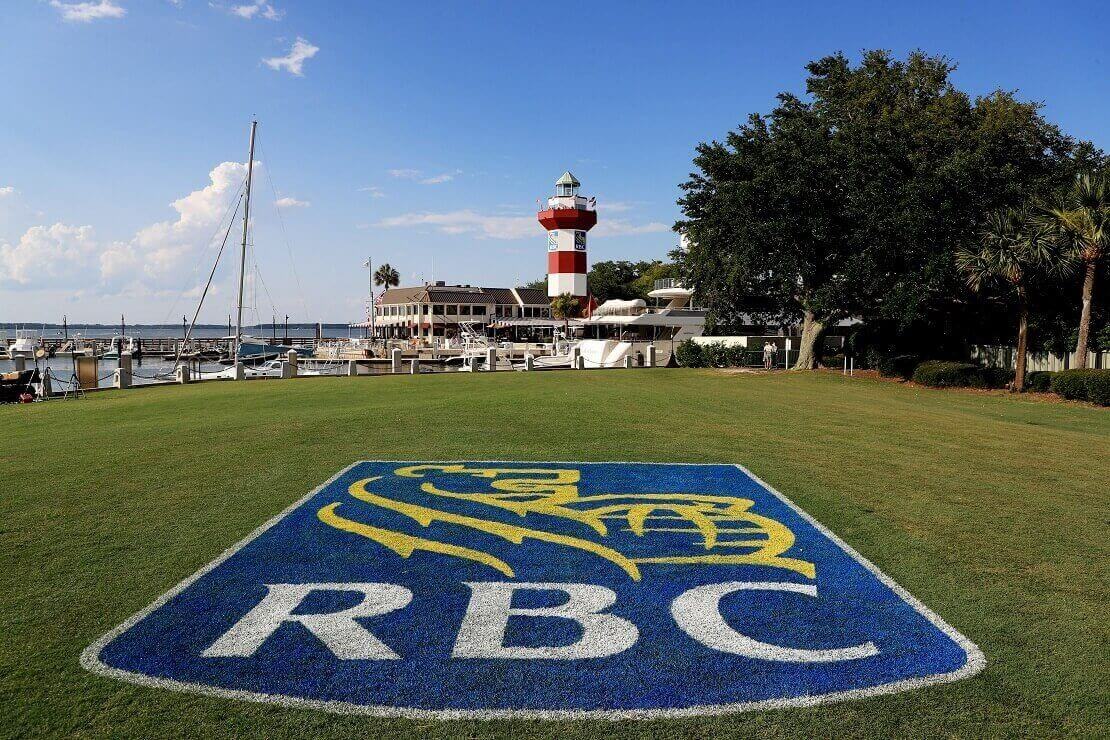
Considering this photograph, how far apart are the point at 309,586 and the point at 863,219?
99.9 feet

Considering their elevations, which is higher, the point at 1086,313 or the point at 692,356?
the point at 1086,313

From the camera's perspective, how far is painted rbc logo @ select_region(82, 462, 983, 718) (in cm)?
438

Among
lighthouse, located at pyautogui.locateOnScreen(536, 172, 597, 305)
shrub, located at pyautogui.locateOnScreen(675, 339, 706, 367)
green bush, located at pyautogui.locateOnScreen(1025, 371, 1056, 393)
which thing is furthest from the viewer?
lighthouse, located at pyautogui.locateOnScreen(536, 172, 597, 305)

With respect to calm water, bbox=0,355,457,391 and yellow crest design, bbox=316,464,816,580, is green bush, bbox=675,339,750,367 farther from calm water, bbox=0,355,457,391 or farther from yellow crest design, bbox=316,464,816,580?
yellow crest design, bbox=316,464,816,580

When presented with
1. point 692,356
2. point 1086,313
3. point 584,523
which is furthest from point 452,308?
point 584,523

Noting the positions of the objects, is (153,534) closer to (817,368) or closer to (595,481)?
(595,481)

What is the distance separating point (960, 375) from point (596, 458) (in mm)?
22522

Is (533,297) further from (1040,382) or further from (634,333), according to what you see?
(1040,382)

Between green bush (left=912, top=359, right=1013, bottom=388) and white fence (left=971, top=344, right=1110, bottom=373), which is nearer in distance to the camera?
green bush (left=912, top=359, right=1013, bottom=388)

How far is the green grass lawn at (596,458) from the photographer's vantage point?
→ 4.07 metres

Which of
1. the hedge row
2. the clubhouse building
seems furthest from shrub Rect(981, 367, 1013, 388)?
the clubhouse building

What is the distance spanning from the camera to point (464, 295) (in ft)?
342

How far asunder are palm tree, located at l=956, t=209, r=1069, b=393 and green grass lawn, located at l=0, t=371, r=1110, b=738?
6.43 m

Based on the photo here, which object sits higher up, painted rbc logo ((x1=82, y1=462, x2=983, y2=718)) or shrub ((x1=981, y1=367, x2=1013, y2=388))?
shrub ((x1=981, y1=367, x2=1013, y2=388))
